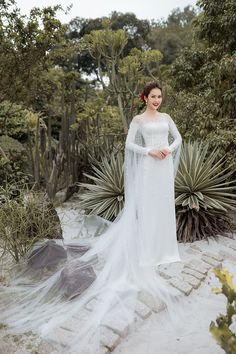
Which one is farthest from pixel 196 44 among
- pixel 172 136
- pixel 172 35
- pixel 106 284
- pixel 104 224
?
pixel 172 35

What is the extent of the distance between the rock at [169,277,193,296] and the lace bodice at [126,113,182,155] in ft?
4.26

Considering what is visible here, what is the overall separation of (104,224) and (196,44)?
5.45 metres

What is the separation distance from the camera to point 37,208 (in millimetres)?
4301

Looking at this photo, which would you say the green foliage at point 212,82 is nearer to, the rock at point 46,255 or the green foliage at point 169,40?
the rock at point 46,255

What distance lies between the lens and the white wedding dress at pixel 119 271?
312cm

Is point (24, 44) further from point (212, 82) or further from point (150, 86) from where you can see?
point (150, 86)

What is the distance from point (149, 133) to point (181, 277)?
1.49 m

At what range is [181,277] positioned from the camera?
3898 mm

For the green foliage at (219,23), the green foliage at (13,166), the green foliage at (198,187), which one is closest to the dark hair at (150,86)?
the green foliage at (198,187)

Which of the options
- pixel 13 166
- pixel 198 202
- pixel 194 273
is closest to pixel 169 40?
pixel 13 166

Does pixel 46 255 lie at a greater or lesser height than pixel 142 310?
greater

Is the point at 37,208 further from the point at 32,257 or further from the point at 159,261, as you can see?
the point at 159,261

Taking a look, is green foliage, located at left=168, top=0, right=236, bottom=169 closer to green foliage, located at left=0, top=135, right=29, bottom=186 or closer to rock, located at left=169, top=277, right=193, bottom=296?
rock, located at left=169, top=277, right=193, bottom=296

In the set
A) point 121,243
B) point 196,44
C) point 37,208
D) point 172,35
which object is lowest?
point 121,243
